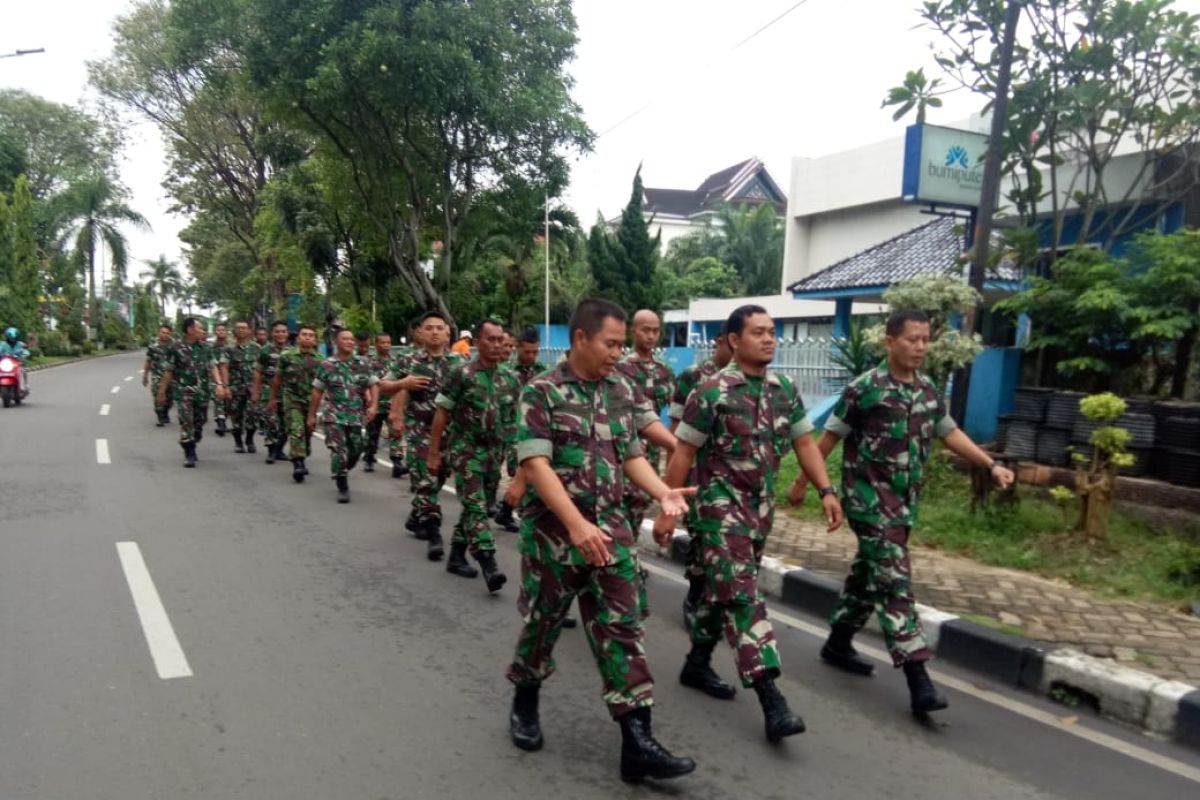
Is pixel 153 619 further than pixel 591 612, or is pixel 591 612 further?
pixel 153 619

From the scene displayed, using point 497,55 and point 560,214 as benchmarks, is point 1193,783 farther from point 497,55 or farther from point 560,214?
point 560,214

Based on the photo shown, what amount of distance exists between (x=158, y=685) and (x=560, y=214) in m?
25.1

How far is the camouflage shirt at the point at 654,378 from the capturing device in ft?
18.8

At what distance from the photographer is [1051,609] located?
17.2 feet

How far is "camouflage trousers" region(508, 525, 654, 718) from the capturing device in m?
3.09

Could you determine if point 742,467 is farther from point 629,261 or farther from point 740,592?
point 629,261

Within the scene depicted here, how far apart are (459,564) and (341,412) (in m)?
3.21

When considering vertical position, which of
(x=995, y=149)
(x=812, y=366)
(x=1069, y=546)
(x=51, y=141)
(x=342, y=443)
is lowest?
(x=1069, y=546)

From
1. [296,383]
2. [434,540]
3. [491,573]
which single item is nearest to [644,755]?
[491,573]

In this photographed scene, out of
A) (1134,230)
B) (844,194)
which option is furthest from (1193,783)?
(844,194)

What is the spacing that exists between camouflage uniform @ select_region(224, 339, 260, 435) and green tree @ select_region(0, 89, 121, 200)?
35098mm

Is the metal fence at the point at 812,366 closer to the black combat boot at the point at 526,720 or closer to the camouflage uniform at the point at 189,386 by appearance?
the camouflage uniform at the point at 189,386

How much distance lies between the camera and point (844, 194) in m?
25.5

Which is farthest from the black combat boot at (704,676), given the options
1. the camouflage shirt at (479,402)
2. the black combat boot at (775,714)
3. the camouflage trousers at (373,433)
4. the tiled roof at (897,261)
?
the tiled roof at (897,261)
